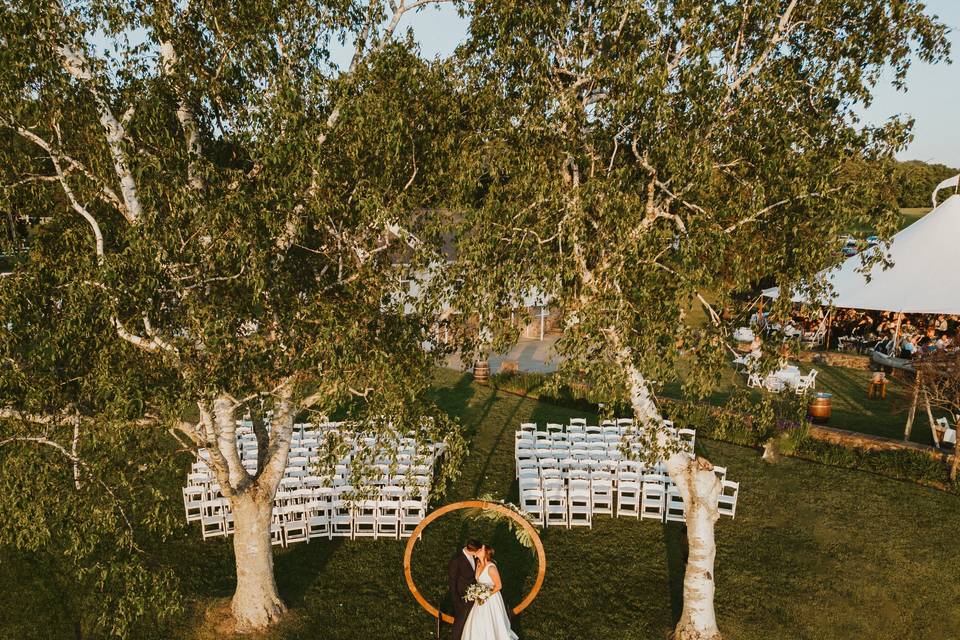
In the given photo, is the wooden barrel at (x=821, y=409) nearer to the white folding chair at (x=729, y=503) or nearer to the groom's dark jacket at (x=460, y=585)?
the white folding chair at (x=729, y=503)

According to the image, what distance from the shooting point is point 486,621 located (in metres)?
7.07

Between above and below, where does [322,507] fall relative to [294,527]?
above

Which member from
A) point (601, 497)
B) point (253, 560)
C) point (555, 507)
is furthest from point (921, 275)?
point (253, 560)

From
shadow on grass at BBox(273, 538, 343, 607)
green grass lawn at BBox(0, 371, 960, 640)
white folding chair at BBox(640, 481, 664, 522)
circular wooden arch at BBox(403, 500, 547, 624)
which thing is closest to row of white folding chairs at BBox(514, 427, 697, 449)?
green grass lawn at BBox(0, 371, 960, 640)

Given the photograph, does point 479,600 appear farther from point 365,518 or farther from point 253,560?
point 365,518

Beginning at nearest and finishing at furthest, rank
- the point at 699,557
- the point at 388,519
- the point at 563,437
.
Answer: the point at 699,557, the point at 388,519, the point at 563,437

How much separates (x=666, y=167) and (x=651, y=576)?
634 cm

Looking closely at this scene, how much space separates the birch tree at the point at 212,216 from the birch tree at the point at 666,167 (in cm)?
97

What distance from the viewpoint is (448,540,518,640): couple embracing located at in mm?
7059

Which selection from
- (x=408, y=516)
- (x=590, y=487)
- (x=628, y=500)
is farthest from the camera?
(x=628, y=500)

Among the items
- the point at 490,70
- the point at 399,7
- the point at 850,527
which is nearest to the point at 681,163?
the point at 490,70

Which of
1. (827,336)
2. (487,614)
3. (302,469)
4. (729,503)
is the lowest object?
(729,503)

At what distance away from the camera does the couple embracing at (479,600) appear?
7059 mm

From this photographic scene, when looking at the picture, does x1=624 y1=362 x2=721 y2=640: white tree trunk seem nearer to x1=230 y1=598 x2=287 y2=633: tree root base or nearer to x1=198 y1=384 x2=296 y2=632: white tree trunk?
x1=198 y1=384 x2=296 y2=632: white tree trunk
